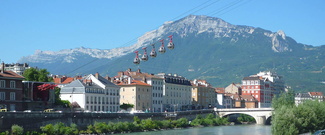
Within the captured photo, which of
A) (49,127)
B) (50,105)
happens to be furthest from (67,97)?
(49,127)

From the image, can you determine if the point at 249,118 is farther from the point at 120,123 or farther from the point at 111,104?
the point at 120,123

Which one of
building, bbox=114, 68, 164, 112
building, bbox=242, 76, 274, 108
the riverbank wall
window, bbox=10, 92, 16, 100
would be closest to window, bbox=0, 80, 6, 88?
window, bbox=10, 92, 16, 100

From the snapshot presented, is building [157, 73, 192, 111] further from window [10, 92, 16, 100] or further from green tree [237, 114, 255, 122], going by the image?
window [10, 92, 16, 100]

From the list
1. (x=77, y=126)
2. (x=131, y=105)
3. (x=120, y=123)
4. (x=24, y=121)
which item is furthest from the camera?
(x=131, y=105)

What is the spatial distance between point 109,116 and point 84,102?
13.0m

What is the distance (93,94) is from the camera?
106 m

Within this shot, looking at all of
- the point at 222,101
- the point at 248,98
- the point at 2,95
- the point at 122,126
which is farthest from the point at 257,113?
the point at 2,95

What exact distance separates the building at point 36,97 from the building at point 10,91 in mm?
2064

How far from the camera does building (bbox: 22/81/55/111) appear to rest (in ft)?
276

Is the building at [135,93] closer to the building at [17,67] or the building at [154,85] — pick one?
the building at [154,85]

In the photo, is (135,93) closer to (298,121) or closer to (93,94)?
(93,94)

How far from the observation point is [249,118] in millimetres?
145750

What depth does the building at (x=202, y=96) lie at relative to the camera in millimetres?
156500

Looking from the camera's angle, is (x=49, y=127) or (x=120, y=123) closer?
(x=49, y=127)
